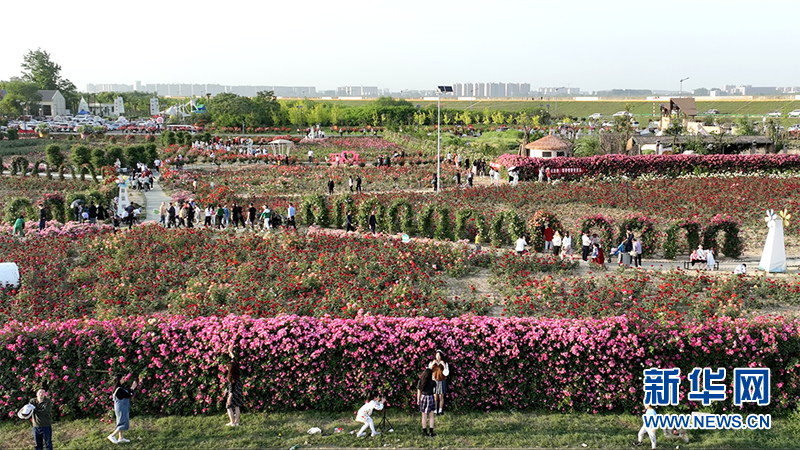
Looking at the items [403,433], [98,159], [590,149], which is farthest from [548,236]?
[98,159]

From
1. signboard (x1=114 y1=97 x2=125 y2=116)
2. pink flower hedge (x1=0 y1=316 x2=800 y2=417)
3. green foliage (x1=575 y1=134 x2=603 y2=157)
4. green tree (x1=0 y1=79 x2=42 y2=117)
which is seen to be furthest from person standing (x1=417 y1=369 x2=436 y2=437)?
signboard (x1=114 y1=97 x2=125 y2=116)

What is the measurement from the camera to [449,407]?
411 inches

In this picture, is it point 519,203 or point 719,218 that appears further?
point 519,203

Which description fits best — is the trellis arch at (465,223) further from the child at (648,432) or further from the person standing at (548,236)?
the child at (648,432)

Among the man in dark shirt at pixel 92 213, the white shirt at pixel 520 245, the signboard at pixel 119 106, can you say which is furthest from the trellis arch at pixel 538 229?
the signboard at pixel 119 106

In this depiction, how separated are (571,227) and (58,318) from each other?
50.8ft

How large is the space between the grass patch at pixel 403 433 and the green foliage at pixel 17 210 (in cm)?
1321

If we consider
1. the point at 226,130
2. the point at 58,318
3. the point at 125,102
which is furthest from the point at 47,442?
the point at 125,102

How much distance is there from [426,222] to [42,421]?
12.7m

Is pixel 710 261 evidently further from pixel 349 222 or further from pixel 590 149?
pixel 590 149

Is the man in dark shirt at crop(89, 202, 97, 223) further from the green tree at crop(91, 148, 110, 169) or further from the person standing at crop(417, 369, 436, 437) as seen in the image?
the green tree at crop(91, 148, 110, 169)

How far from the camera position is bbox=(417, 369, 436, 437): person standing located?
31.1 ft

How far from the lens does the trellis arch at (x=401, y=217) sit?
20.2 meters

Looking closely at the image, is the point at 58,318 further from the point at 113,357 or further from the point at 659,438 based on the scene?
the point at 659,438
